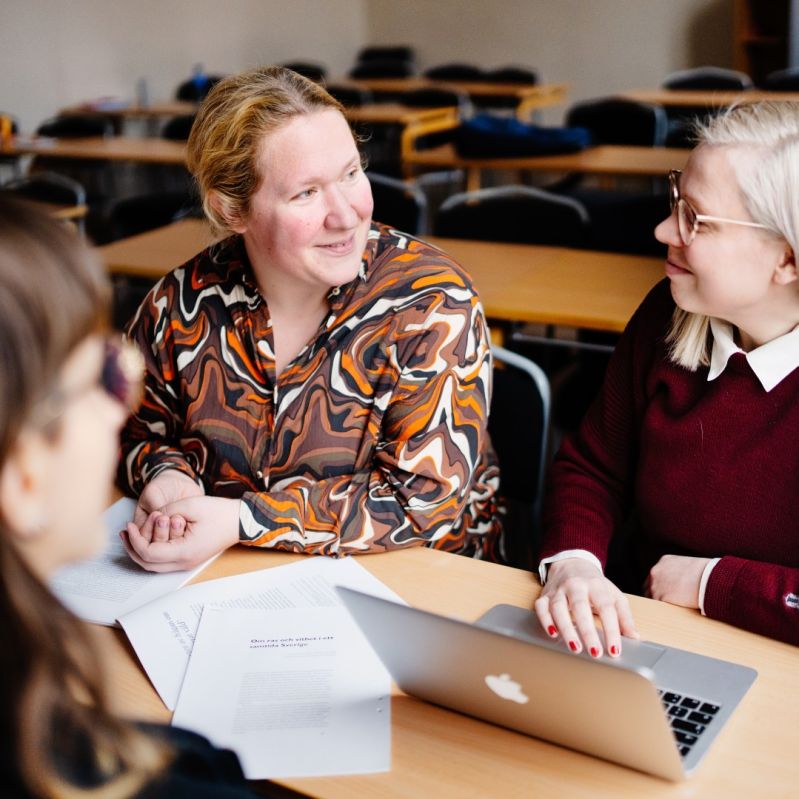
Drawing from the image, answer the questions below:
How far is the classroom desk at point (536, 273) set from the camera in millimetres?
2625

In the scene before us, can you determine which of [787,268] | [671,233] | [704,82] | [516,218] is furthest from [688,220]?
[704,82]

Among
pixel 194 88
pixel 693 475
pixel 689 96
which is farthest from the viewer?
pixel 194 88

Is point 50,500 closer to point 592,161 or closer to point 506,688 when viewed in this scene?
point 506,688

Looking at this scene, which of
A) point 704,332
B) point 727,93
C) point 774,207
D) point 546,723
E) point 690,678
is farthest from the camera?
point 727,93

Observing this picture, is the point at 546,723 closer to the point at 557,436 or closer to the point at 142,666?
the point at 142,666

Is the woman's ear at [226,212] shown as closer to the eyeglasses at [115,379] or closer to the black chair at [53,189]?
the eyeglasses at [115,379]

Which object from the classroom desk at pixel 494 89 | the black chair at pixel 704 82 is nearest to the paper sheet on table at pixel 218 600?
the black chair at pixel 704 82

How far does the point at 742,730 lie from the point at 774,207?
662 mm

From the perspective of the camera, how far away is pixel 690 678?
1.16 metres

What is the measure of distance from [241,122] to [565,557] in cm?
86

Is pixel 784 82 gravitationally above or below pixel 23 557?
above

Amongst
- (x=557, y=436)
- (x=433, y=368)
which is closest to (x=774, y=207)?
(x=433, y=368)

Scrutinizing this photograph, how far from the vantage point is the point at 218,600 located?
1367 mm

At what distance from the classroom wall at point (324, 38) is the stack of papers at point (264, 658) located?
6.46m
